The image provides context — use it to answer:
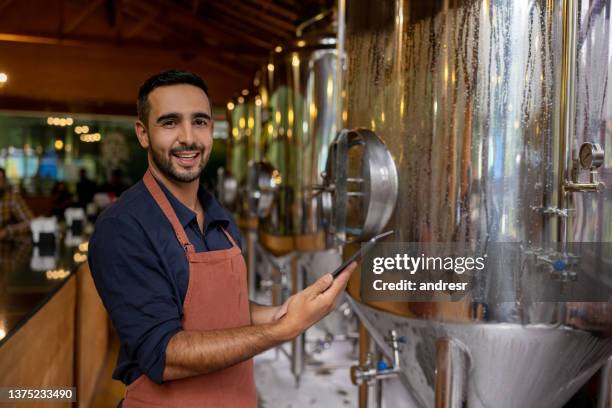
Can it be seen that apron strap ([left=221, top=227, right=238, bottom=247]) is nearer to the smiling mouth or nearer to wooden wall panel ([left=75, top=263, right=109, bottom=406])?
the smiling mouth

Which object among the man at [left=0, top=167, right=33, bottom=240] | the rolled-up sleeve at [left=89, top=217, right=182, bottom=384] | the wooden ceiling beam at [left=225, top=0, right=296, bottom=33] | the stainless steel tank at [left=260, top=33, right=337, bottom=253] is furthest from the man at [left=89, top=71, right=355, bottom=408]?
the wooden ceiling beam at [left=225, top=0, right=296, bottom=33]

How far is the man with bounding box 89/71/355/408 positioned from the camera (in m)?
1.03

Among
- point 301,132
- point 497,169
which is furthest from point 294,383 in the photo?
point 497,169

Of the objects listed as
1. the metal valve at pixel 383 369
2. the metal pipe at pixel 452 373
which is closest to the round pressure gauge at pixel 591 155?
the metal pipe at pixel 452 373

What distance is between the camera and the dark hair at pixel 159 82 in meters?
1.11

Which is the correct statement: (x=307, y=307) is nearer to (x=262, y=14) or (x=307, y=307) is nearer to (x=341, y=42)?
(x=341, y=42)

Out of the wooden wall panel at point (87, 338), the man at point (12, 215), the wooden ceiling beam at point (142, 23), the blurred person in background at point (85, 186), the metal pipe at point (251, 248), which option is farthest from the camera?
the wooden ceiling beam at point (142, 23)

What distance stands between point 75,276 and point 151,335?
2160 mm

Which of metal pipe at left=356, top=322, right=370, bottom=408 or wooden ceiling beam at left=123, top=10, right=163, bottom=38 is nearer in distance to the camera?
metal pipe at left=356, top=322, right=370, bottom=408

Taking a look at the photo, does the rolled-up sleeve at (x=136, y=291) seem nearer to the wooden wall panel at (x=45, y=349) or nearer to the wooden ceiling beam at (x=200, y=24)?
the wooden wall panel at (x=45, y=349)

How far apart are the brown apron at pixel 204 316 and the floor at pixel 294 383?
2084mm

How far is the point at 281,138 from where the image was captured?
3.45 meters

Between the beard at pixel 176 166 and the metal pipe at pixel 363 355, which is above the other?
the beard at pixel 176 166

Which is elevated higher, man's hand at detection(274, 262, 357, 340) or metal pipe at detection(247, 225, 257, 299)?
man's hand at detection(274, 262, 357, 340)
